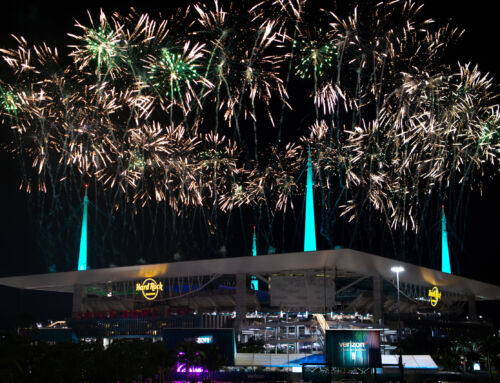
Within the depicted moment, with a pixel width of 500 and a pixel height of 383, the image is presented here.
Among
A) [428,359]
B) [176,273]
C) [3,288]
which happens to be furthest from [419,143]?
[3,288]

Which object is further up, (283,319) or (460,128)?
(460,128)

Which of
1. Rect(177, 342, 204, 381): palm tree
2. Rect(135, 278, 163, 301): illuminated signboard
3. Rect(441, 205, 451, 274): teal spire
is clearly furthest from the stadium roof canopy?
Rect(177, 342, 204, 381): palm tree

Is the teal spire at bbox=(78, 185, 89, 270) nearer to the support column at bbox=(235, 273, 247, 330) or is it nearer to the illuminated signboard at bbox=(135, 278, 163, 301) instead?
the illuminated signboard at bbox=(135, 278, 163, 301)

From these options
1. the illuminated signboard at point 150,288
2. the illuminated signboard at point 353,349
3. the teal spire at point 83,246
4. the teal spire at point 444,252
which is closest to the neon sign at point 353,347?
the illuminated signboard at point 353,349

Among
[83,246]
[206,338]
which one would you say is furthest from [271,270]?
[83,246]

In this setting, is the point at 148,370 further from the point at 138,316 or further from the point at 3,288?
the point at 3,288

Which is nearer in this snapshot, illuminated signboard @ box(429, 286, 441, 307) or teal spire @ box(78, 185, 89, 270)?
illuminated signboard @ box(429, 286, 441, 307)

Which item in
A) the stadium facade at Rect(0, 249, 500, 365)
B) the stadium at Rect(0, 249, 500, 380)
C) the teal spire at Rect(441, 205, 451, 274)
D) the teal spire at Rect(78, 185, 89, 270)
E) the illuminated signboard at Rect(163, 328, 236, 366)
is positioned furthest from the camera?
the teal spire at Rect(441, 205, 451, 274)

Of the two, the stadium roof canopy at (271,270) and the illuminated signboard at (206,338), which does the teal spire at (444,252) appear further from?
the illuminated signboard at (206,338)
